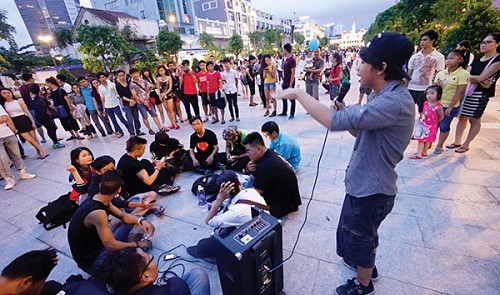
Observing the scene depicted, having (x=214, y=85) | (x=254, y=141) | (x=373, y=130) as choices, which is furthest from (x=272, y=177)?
(x=214, y=85)

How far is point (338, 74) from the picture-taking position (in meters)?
6.64

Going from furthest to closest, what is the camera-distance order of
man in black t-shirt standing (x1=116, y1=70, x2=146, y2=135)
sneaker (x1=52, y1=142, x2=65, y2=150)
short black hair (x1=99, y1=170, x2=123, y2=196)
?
sneaker (x1=52, y1=142, x2=65, y2=150) < man in black t-shirt standing (x1=116, y1=70, x2=146, y2=135) < short black hair (x1=99, y1=170, x2=123, y2=196)

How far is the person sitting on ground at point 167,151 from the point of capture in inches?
156

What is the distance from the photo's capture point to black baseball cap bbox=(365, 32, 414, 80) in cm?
105

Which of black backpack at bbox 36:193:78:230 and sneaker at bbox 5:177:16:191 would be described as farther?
sneaker at bbox 5:177:16:191

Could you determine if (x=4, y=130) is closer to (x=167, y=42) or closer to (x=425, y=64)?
(x=425, y=64)

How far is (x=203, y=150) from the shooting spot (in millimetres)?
4051

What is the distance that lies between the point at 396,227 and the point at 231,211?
71.6 inches

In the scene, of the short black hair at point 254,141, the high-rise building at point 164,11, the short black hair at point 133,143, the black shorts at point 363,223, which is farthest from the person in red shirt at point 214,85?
the high-rise building at point 164,11

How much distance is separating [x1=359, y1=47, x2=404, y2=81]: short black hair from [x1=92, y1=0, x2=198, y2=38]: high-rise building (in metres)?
36.6

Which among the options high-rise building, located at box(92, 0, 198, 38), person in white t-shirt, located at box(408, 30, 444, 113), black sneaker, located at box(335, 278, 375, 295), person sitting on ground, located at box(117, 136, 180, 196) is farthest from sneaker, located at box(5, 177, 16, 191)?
high-rise building, located at box(92, 0, 198, 38)

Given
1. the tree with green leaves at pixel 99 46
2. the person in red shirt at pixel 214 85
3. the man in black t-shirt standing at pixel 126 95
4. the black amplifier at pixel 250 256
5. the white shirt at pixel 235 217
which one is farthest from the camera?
the tree with green leaves at pixel 99 46

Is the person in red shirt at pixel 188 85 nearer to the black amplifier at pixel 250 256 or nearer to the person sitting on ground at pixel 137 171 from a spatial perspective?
the person sitting on ground at pixel 137 171

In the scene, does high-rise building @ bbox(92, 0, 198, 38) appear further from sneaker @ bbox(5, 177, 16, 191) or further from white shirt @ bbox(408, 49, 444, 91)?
white shirt @ bbox(408, 49, 444, 91)
